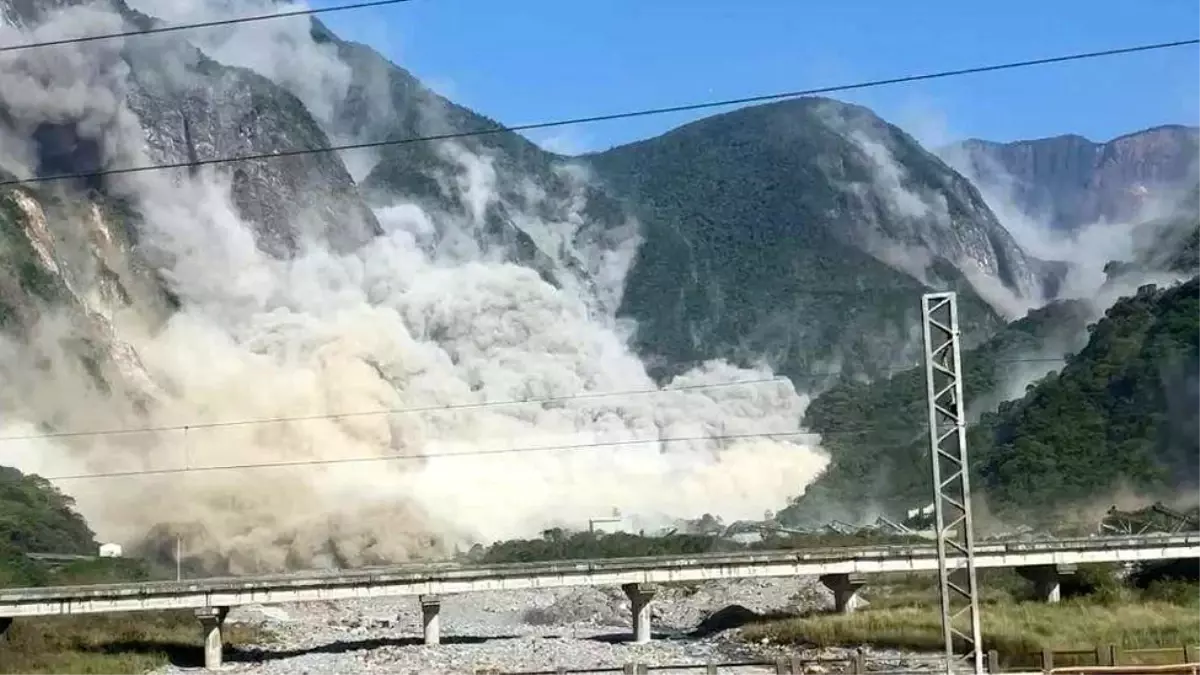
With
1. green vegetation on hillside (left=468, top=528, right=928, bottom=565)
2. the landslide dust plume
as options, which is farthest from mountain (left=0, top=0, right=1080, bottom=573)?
green vegetation on hillside (left=468, top=528, right=928, bottom=565)

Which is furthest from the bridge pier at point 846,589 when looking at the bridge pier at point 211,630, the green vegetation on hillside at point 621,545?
the bridge pier at point 211,630

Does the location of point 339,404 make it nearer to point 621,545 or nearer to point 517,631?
point 621,545

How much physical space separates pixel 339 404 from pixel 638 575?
2422 inches

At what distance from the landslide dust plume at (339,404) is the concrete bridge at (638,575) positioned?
41.4m

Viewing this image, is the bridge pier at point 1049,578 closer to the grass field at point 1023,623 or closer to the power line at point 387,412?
the grass field at point 1023,623

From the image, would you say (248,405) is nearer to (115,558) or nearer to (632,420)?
(115,558)

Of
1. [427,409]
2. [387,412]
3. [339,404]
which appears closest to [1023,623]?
[339,404]

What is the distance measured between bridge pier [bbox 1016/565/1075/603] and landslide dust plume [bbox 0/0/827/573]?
183ft

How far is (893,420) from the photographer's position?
150 m

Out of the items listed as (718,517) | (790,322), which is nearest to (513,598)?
(718,517)

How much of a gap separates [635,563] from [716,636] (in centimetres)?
507

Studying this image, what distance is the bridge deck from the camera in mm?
68438

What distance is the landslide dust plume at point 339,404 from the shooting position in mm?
112125

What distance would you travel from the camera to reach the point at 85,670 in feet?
192
